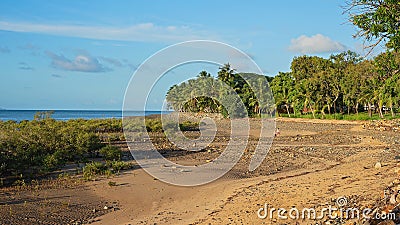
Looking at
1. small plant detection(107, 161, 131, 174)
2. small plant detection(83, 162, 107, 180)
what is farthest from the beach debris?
small plant detection(83, 162, 107, 180)

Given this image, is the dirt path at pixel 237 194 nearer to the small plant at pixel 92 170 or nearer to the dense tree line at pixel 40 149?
the small plant at pixel 92 170

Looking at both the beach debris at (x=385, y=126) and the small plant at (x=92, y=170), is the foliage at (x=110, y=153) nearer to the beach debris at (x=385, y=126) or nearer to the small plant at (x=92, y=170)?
the small plant at (x=92, y=170)

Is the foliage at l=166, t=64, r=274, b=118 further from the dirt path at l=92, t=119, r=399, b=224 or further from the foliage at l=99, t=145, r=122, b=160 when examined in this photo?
the dirt path at l=92, t=119, r=399, b=224

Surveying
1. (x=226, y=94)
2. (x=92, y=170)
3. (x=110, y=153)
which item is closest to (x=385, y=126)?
(x=226, y=94)

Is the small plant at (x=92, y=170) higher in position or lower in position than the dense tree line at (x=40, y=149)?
lower

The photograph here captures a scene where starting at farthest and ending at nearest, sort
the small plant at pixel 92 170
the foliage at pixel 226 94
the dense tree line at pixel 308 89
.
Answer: the foliage at pixel 226 94 → the dense tree line at pixel 308 89 → the small plant at pixel 92 170

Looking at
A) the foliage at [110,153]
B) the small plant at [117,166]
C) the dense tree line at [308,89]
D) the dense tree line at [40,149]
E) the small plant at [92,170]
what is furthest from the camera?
the dense tree line at [308,89]

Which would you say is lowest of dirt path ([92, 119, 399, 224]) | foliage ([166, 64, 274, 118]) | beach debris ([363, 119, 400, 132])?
dirt path ([92, 119, 399, 224])

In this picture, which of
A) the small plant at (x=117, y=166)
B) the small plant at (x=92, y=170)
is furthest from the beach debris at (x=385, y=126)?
the small plant at (x=92, y=170)

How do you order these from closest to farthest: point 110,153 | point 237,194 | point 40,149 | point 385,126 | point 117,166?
1. point 237,194
2. point 117,166
3. point 40,149
4. point 110,153
5. point 385,126

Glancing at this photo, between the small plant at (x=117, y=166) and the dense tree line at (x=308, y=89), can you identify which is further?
the dense tree line at (x=308, y=89)

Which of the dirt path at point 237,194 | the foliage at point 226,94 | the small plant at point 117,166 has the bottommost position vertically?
the dirt path at point 237,194

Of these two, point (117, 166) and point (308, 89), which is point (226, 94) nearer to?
point (308, 89)

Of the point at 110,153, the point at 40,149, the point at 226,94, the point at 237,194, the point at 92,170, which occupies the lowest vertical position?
the point at 237,194
